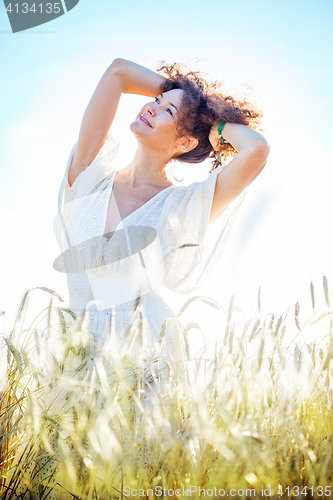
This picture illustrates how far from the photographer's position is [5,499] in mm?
755

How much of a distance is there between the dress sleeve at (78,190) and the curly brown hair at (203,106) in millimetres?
542

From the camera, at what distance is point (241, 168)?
1956 millimetres

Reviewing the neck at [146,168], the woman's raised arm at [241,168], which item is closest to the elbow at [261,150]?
the woman's raised arm at [241,168]

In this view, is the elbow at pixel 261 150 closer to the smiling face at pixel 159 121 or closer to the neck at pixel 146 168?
the smiling face at pixel 159 121

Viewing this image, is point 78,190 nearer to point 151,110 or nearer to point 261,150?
point 151,110

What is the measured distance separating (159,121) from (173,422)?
1.89 metres

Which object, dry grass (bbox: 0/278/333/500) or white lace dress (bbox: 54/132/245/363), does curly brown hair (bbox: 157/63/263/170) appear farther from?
dry grass (bbox: 0/278/333/500)

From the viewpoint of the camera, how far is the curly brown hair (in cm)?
226

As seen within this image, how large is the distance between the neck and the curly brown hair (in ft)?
0.77

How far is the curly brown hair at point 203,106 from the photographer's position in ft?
7.41

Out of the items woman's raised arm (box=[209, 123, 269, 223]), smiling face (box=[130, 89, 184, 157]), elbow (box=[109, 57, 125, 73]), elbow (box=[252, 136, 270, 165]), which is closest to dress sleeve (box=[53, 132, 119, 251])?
smiling face (box=[130, 89, 184, 157])

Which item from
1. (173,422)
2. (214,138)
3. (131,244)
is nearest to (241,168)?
(214,138)

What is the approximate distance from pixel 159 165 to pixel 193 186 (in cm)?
39

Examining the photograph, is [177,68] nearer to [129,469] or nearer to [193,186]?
[193,186]
